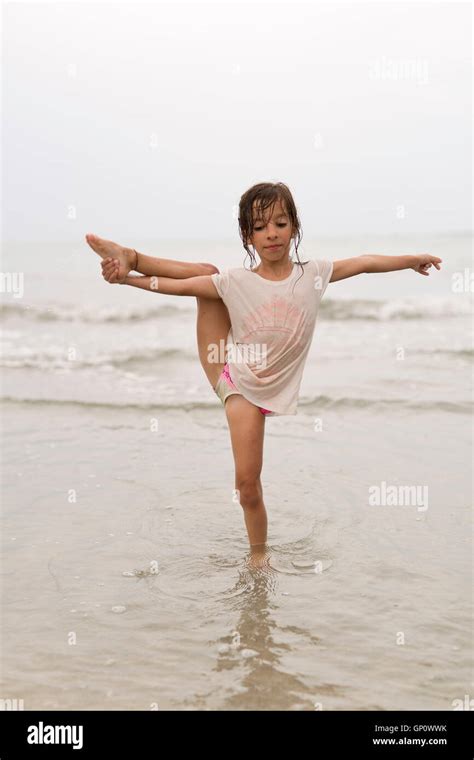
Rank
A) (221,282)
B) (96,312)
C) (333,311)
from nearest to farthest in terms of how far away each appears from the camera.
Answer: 1. (221,282)
2. (333,311)
3. (96,312)

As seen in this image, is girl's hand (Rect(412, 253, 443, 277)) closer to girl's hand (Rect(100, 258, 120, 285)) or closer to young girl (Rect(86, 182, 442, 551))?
young girl (Rect(86, 182, 442, 551))

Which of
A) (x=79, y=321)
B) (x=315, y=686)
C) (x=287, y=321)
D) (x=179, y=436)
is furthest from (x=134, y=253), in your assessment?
(x=79, y=321)

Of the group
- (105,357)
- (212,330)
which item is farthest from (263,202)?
(105,357)

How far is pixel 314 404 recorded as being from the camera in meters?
8.90

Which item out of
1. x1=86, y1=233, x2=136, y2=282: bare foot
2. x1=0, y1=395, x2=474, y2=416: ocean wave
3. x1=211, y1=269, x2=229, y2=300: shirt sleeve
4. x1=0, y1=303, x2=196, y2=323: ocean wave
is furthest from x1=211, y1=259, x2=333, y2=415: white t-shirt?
x1=0, y1=303, x2=196, y2=323: ocean wave

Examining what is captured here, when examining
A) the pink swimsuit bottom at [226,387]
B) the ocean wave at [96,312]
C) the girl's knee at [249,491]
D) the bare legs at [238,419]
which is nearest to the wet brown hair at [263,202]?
the bare legs at [238,419]

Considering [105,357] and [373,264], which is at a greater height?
[373,264]

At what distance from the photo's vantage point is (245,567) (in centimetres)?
450

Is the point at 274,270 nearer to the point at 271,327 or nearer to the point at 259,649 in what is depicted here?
the point at 271,327

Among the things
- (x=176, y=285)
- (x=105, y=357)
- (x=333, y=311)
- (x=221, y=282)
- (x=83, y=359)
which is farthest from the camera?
(x=333, y=311)

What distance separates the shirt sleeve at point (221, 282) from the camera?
414 centimetres

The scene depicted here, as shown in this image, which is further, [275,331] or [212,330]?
[212,330]

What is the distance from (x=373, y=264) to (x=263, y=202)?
720 mm

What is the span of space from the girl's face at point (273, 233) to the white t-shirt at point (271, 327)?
16cm
